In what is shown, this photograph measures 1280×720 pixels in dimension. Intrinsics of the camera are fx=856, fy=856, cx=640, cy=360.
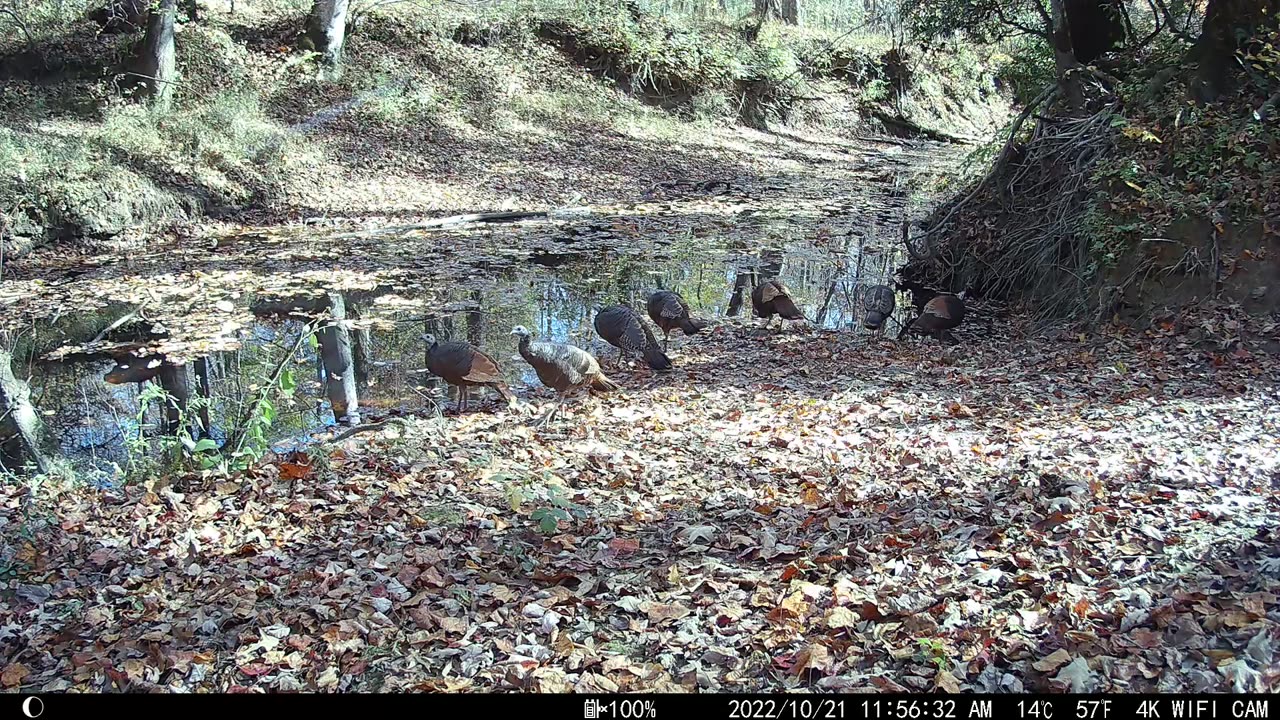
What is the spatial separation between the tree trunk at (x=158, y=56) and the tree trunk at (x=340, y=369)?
372 inches

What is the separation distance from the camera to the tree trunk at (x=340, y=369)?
7.91 m

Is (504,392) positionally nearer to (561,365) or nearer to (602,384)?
(561,365)

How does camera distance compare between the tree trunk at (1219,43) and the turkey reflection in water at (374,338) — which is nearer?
the turkey reflection in water at (374,338)

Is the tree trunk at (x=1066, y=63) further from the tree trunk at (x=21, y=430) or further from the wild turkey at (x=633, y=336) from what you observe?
the tree trunk at (x=21, y=430)

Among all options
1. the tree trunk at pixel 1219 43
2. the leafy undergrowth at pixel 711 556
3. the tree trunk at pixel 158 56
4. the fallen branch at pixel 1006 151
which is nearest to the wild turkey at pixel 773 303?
the fallen branch at pixel 1006 151

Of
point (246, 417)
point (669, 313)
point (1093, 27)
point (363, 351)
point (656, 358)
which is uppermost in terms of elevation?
point (1093, 27)

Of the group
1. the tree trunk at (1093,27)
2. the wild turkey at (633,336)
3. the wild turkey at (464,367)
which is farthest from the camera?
the tree trunk at (1093,27)

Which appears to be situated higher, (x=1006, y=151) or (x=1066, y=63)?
(x=1066, y=63)

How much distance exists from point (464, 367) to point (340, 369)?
196 cm

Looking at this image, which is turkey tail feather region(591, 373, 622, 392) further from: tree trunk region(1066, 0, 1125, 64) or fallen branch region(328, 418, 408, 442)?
→ tree trunk region(1066, 0, 1125, 64)

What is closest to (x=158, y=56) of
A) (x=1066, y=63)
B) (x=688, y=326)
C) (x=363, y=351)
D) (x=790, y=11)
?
(x=363, y=351)

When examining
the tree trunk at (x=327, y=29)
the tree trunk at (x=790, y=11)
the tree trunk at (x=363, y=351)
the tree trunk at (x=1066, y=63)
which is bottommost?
the tree trunk at (x=363, y=351)

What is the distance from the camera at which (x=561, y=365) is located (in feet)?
26.2
